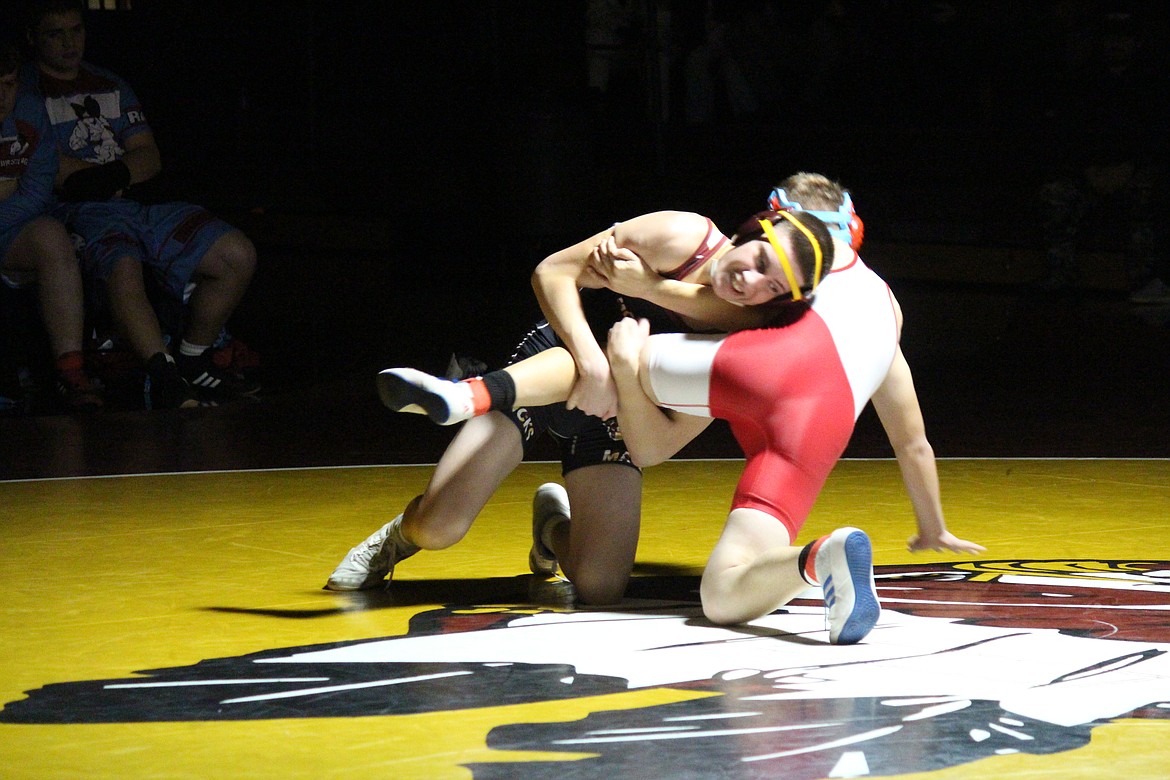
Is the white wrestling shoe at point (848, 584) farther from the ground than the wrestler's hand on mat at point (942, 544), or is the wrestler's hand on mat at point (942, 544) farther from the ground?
the white wrestling shoe at point (848, 584)

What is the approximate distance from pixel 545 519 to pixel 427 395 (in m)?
0.57

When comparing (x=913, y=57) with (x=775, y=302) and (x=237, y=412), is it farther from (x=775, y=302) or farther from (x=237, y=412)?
(x=775, y=302)

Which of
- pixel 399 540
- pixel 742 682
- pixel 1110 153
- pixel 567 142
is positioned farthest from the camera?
pixel 1110 153

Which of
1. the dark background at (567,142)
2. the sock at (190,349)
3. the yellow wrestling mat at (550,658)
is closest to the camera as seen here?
the yellow wrestling mat at (550,658)

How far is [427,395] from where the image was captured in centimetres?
253

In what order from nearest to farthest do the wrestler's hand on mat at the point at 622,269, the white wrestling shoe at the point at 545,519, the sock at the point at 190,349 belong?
the wrestler's hand on mat at the point at 622,269
the white wrestling shoe at the point at 545,519
the sock at the point at 190,349

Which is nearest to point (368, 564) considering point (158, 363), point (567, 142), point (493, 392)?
point (493, 392)

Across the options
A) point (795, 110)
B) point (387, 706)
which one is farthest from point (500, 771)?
point (795, 110)

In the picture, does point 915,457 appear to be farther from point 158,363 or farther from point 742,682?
point 158,363

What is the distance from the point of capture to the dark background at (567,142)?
298 inches

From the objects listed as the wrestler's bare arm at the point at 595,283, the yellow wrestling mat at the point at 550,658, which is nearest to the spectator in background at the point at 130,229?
the yellow wrestling mat at the point at 550,658

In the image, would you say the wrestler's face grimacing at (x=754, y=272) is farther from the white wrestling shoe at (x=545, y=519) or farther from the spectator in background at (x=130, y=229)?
the spectator in background at (x=130, y=229)

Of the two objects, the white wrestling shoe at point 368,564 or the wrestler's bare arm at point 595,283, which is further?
the white wrestling shoe at point 368,564

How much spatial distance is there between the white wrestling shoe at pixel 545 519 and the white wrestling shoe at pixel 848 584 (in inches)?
28.5
